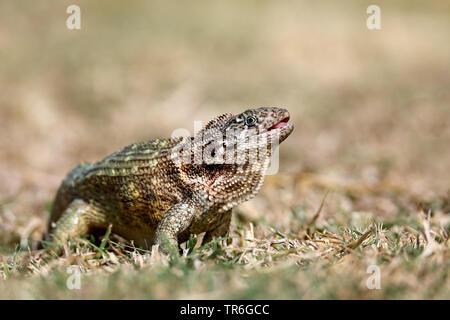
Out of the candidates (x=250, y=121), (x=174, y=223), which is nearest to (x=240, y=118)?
(x=250, y=121)

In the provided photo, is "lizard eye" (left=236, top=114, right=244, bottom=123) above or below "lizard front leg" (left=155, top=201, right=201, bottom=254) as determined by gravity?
above

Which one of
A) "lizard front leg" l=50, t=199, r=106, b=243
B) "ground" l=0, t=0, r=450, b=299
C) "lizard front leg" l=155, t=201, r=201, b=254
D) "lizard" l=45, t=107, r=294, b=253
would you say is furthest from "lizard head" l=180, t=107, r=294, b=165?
"lizard front leg" l=50, t=199, r=106, b=243

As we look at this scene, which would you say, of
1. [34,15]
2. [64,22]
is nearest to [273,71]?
[64,22]

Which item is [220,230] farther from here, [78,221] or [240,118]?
[78,221]

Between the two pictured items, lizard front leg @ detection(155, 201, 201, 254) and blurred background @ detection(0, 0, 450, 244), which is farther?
blurred background @ detection(0, 0, 450, 244)

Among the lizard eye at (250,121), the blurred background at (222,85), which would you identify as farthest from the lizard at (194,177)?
the blurred background at (222,85)

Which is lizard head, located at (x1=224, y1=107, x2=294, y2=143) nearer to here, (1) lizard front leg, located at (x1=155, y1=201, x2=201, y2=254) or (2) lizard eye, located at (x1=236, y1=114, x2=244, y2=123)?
(2) lizard eye, located at (x1=236, y1=114, x2=244, y2=123)

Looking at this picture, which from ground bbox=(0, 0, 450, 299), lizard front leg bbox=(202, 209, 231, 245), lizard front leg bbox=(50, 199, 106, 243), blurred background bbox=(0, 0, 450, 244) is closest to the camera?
ground bbox=(0, 0, 450, 299)
